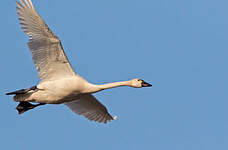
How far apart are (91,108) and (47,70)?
10.8 ft

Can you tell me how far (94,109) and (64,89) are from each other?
10.6 feet

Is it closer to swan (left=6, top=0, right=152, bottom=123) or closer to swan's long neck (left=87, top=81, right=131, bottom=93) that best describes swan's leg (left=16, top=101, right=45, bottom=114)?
swan (left=6, top=0, right=152, bottom=123)

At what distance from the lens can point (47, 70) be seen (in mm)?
18625

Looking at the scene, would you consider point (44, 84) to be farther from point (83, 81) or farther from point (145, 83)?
point (145, 83)

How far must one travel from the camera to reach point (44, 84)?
18.6 meters

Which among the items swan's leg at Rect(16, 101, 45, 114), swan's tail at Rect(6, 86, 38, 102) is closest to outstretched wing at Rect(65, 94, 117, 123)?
swan's leg at Rect(16, 101, 45, 114)

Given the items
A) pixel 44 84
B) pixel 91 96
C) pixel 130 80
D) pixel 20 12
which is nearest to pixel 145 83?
pixel 130 80

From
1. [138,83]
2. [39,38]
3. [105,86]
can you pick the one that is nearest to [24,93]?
[39,38]

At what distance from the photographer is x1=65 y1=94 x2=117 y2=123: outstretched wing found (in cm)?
2095

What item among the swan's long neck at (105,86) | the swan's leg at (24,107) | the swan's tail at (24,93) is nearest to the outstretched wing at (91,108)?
the swan's long neck at (105,86)

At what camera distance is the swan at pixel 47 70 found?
18.0 metres

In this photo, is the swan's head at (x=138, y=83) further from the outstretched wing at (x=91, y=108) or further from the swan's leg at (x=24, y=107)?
the swan's leg at (x=24, y=107)

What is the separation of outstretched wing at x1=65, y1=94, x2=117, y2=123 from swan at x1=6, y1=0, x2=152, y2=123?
2079 mm

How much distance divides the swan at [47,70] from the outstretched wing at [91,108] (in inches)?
81.9
